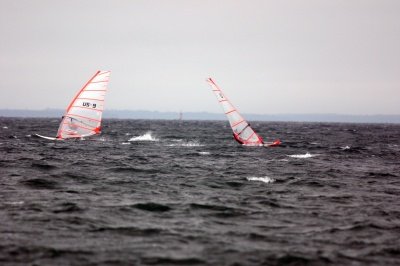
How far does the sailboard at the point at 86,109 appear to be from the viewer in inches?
1864

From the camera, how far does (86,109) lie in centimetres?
4791

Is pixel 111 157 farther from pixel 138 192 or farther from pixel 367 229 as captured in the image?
pixel 367 229

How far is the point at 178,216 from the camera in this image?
55.1 ft

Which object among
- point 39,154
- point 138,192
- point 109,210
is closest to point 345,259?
point 109,210

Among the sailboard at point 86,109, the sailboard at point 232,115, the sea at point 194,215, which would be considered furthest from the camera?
the sailboard at point 86,109

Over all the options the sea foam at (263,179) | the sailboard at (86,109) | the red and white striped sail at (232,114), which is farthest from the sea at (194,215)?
the sailboard at (86,109)

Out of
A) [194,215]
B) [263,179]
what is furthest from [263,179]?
[194,215]

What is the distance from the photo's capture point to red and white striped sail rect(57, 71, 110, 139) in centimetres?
4738

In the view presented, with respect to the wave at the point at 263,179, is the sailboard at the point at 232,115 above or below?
above

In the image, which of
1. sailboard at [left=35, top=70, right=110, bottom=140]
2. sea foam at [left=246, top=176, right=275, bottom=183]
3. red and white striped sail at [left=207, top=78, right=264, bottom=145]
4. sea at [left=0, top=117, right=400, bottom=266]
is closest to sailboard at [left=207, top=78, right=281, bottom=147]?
red and white striped sail at [left=207, top=78, right=264, bottom=145]

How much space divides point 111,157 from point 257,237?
24.8 metres

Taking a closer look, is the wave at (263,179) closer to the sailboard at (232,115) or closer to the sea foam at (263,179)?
the sea foam at (263,179)

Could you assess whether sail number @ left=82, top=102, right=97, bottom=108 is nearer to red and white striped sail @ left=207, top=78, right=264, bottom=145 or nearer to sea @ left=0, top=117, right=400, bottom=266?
red and white striped sail @ left=207, top=78, right=264, bottom=145

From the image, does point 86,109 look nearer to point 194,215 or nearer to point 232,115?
point 232,115
